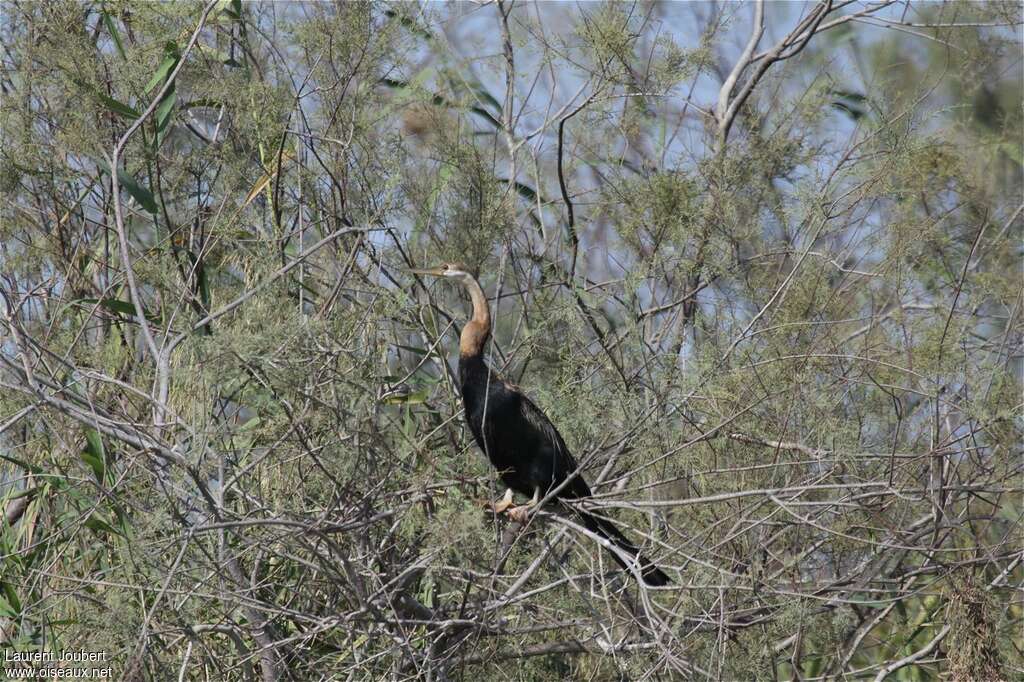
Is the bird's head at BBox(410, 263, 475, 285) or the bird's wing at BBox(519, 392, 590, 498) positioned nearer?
the bird's wing at BBox(519, 392, 590, 498)

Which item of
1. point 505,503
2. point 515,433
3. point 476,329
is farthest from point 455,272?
point 505,503

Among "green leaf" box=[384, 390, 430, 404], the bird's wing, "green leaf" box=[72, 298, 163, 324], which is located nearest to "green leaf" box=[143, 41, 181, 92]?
"green leaf" box=[72, 298, 163, 324]

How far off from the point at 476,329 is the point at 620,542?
104cm

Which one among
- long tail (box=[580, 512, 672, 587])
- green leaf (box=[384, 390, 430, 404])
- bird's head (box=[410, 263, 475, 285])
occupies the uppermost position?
bird's head (box=[410, 263, 475, 285])

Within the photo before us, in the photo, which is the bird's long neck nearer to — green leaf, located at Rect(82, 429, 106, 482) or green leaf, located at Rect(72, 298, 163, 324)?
green leaf, located at Rect(72, 298, 163, 324)

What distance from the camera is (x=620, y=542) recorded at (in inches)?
147

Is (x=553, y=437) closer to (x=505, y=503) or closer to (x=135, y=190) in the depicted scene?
(x=505, y=503)

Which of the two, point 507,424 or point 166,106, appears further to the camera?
point 507,424

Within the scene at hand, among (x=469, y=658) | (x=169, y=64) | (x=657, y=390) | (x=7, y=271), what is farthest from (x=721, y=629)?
(x=7, y=271)

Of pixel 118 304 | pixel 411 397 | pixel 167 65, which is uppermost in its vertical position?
pixel 167 65

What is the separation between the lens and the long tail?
364 centimetres

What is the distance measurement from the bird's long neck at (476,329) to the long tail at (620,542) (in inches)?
29.3

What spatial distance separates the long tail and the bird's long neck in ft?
2.44

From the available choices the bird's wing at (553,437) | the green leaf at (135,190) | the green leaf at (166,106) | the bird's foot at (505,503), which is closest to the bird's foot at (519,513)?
the bird's foot at (505,503)
